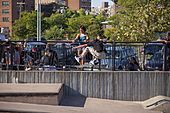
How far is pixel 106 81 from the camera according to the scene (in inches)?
582

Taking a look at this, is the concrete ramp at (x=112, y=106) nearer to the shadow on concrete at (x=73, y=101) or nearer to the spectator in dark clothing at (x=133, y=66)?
the shadow on concrete at (x=73, y=101)

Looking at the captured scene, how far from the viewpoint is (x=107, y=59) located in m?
15.5

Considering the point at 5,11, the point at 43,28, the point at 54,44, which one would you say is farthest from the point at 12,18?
the point at 54,44

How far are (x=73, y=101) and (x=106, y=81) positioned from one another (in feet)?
5.14

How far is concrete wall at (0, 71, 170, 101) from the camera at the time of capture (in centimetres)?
1472

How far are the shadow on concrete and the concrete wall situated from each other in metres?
0.35

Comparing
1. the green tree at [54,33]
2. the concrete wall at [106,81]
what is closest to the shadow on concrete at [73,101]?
the concrete wall at [106,81]

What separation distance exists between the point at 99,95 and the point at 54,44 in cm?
238

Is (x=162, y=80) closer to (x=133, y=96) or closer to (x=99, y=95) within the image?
(x=133, y=96)

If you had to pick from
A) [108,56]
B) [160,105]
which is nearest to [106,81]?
[108,56]

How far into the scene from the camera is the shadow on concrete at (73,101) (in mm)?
13258

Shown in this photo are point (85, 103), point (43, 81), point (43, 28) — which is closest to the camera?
point (85, 103)

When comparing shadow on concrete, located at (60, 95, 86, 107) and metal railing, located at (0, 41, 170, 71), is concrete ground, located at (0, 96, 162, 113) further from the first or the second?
metal railing, located at (0, 41, 170, 71)

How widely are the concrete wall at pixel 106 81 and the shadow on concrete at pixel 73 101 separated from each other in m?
0.35
